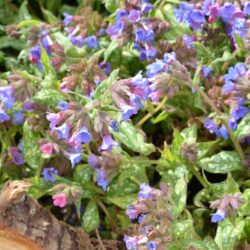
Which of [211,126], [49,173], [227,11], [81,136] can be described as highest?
[227,11]

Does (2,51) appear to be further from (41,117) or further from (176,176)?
(176,176)

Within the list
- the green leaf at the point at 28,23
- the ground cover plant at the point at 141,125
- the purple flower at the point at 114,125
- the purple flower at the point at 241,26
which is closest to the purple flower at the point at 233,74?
the ground cover plant at the point at 141,125

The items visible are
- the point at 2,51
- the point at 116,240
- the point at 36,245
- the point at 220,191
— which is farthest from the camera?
the point at 2,51

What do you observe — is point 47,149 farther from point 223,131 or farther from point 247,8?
point 247,8

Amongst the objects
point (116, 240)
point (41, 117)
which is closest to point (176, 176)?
point (116, 240)

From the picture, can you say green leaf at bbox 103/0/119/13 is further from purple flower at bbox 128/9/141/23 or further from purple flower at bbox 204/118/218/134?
purple flower at bbox 204/118/218/134

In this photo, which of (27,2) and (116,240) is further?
(27,2)

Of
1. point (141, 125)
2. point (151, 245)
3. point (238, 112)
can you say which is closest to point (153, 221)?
point (151, 245)
